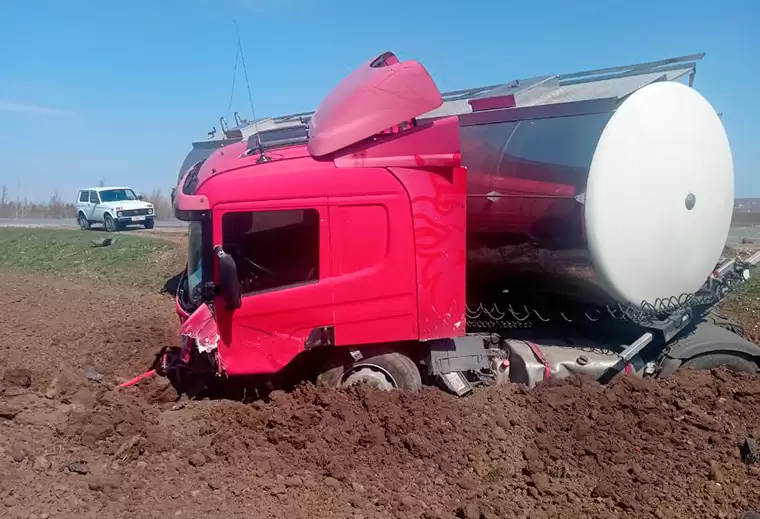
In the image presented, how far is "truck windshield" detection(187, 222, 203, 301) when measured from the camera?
215 inches

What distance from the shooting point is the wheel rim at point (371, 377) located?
562 cm

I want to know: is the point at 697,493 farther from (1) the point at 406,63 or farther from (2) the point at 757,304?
(2) the point at 757,304

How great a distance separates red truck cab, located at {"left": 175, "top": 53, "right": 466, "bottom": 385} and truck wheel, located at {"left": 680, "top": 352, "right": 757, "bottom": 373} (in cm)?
256

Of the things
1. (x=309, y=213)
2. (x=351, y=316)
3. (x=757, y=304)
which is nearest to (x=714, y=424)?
(x=351, y=316)

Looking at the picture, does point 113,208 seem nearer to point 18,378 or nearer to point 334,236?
point 18,378

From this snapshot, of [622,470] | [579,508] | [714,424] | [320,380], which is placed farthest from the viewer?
[320,380]

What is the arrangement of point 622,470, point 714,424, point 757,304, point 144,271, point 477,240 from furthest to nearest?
point 144,271, point 757,304, point 477,240, point 714,424, point 622,470

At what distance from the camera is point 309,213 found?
534 cm

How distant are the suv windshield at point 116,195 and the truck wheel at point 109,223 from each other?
0.79m

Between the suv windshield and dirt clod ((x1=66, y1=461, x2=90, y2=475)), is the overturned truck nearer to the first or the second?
dirt clod ((x1=66, y1=461, x2=90, y2=475))

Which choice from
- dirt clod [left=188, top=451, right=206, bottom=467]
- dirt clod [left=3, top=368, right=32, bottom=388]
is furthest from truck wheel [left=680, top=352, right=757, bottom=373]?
dirt clod [left=3, top=368, right=32, bottom=388]

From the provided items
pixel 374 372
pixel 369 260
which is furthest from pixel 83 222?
pixel 369 260

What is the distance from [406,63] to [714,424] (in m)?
3.89

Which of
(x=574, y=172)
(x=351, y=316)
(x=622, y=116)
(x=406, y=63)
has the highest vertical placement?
(x=406, y=63)
